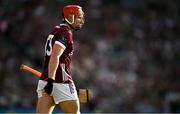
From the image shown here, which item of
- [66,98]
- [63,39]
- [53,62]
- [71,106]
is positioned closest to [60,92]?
[66,98]

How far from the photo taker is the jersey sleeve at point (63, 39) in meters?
8.47

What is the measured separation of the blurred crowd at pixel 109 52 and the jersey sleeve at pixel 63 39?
726 centimetres

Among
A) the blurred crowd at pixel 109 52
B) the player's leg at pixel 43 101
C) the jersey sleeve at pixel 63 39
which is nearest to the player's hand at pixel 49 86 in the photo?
the player's leg at pixel 43 101

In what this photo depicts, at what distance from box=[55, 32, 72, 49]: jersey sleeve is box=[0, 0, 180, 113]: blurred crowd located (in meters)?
7.26

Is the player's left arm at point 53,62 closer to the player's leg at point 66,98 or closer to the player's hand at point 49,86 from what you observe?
the player's hand at point 49,86

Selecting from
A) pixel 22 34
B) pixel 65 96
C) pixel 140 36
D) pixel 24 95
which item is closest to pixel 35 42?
pixel 22 34

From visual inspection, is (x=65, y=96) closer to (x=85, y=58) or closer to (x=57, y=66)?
(x=57, y=66)

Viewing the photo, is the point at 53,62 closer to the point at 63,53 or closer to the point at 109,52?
the point at 63,53

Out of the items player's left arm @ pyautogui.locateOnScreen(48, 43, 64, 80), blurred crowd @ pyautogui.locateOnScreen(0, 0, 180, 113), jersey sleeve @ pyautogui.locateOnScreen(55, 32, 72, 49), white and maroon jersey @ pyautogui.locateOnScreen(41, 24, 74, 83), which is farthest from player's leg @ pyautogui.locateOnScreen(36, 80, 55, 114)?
blurred crowd @ pyautogui.locateOnScreen(0, 0, 180, 113)

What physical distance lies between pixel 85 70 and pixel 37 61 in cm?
117

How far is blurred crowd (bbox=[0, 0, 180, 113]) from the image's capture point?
54.2 ft

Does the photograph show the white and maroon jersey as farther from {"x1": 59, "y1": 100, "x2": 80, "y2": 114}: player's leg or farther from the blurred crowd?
the blurred crowd

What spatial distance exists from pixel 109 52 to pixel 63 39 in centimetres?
932

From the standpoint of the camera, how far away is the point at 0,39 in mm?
17109
